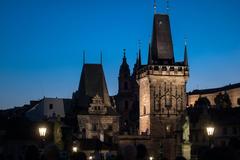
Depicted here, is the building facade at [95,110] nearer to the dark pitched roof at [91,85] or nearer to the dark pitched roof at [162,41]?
the dark pitched roof at [91,85]

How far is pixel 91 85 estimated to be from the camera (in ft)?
293

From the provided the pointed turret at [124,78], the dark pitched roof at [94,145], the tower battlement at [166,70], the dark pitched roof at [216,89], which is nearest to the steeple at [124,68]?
the pointed turret at [124,78]

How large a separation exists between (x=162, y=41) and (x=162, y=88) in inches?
333

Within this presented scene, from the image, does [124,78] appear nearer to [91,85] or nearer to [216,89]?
[216,89]

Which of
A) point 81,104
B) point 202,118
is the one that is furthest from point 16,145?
point 202,118

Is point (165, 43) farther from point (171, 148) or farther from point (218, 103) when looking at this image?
point (218, 103)

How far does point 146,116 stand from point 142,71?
821 cm

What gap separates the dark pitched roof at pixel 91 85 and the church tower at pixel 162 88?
6989mm

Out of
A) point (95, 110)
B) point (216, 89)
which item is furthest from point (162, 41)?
point (216, 89)

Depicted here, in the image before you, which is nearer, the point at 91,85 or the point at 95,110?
the point at 95,110

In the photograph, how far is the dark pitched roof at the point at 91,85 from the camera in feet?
291

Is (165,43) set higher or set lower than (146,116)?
higher

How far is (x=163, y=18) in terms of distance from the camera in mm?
95000

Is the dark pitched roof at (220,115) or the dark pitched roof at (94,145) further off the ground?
the dark pitched roof at (220,115)
